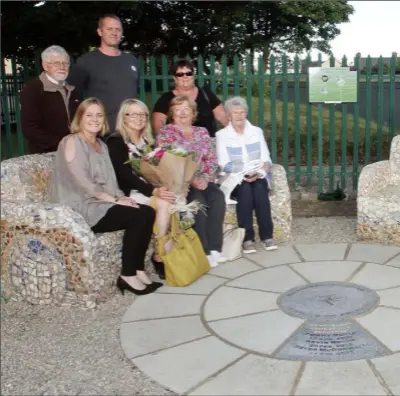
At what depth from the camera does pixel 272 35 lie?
69.1 ft

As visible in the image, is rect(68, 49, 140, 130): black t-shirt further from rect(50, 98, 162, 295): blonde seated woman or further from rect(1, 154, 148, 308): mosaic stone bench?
rect(1, 154, 148, 308): mosaic stone bench

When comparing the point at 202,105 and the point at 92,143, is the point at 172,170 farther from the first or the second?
the point at 202,105

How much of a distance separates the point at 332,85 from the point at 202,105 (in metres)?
2.38

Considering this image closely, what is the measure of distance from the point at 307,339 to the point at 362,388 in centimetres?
60

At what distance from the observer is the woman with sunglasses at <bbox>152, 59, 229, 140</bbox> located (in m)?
5.39

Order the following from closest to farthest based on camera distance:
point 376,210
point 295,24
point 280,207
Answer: point 376,210, point 280,207, point 295,24

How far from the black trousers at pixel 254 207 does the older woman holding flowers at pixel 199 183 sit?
0.23 metres

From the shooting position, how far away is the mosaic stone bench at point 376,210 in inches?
208

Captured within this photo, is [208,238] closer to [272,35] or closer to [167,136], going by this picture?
[167,136]

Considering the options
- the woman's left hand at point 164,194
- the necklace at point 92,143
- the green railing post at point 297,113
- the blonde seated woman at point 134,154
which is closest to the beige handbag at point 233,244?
the blonde seated woman at point 134,154

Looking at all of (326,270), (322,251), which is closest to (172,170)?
(326,270)

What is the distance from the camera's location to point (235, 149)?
17.7 ft

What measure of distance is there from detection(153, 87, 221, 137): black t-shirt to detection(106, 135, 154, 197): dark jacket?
2.89 ft

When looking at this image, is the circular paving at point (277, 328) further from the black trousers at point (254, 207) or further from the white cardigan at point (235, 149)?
the white cardigan at point (235, 149)
